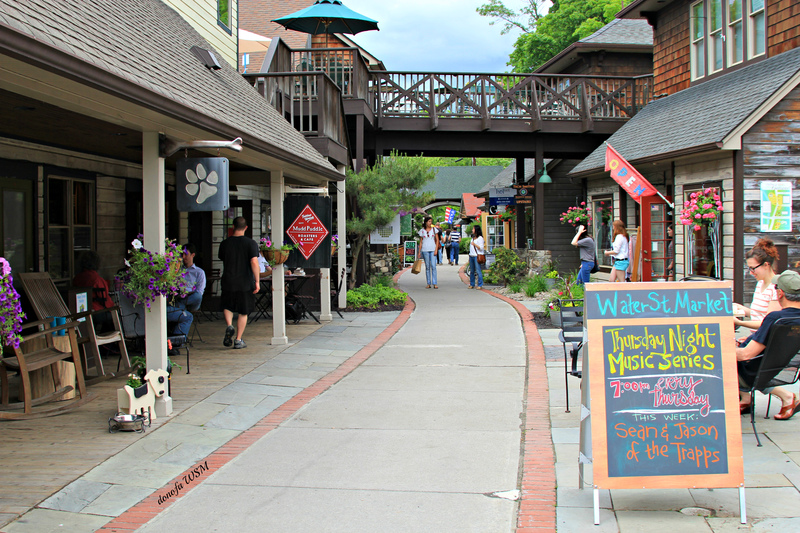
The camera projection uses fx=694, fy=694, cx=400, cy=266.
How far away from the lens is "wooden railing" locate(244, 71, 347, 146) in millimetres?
12250

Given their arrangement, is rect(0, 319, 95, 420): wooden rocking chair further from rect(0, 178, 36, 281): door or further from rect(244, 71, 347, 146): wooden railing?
rect(244, 71, 347, 146): wooden railing

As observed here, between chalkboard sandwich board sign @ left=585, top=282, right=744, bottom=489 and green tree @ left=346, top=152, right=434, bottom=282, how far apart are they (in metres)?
10.3

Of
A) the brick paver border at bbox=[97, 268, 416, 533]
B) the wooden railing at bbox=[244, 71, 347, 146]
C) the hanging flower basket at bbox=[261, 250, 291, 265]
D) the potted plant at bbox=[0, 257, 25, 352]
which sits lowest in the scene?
the brick paver border at bbox=[97, 268, 416, 533]

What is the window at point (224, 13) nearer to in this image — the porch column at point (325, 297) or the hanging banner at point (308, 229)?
the porch column at point (325, 297)

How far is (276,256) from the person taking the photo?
9.94 m

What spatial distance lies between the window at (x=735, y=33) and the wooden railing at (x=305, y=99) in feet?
26.6

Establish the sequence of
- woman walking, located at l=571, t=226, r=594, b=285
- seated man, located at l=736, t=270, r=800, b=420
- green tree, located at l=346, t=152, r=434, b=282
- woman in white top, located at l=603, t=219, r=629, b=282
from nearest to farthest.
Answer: seated man, located at l=736, t=270, r=800, b=420 → woman in white top, located at l=603, t=219, r=629, b=282 → woman walking, located at l=571, t=226, r=594, b=285 → green tree, located at l=346, t=152, r=434, b=282

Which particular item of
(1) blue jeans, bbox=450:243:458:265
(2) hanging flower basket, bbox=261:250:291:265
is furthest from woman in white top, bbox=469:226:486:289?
(1) blue jeans, bbox=450:243:458:265

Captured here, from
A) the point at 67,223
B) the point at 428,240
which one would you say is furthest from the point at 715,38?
the point at 67,223

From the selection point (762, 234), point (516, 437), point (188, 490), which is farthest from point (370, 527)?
point (762, 234)

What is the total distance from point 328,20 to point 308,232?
27.2ft

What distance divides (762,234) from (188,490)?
10256 mm

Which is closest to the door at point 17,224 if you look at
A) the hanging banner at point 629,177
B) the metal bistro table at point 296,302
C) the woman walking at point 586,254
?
the metal bistro table at point 296,302

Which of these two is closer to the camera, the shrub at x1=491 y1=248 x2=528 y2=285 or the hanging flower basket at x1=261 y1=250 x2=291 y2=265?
the hanging flower basket at x1=261 y1=250 x2=291 y2=265
